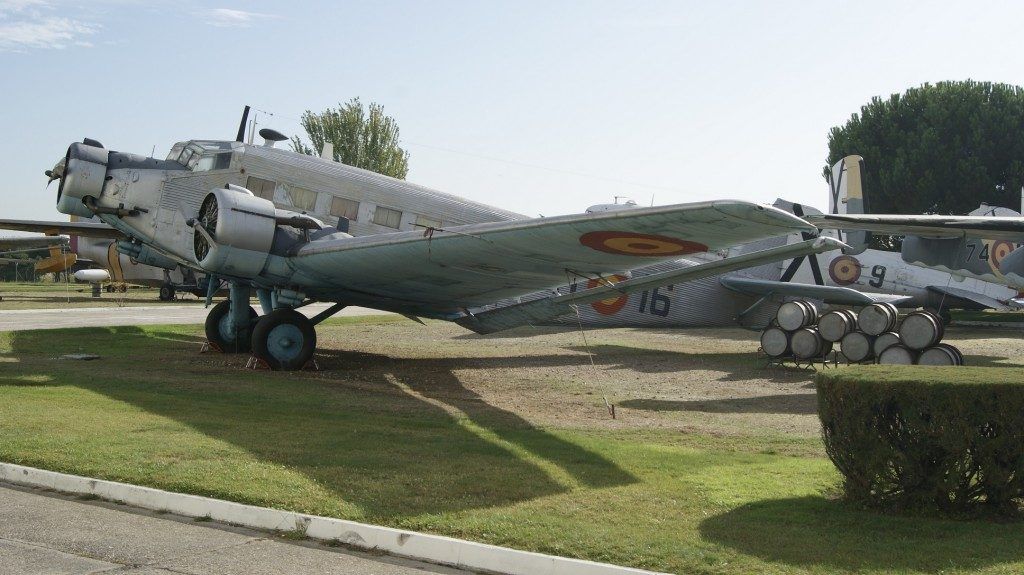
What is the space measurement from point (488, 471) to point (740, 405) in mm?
6531

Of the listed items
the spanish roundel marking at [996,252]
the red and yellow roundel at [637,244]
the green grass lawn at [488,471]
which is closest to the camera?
the green grass lawn at [488,471]

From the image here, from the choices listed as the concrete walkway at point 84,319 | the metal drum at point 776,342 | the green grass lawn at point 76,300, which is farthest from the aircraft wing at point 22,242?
the metal drum at point 776,342

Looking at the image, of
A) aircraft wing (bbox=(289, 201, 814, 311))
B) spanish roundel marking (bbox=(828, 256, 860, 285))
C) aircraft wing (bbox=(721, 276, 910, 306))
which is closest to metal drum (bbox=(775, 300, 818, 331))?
aircraft wing (bbox=(721, 276, 910, 306))

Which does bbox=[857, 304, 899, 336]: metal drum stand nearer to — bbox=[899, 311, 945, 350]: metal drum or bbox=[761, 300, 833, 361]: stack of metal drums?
bbox=[899, 311, 945, 350]: metal drum

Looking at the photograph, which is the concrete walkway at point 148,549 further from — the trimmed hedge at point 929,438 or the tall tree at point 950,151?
the tall tree at point 950,151

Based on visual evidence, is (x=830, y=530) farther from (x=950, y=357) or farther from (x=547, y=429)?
(x=950, y=357)

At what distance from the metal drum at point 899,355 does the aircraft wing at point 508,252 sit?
253 inches

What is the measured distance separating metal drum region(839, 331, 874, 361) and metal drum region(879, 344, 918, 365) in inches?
23.6

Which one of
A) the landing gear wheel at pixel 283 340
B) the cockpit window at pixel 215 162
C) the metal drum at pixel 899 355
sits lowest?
the landing gear wheel at pixel 283 340

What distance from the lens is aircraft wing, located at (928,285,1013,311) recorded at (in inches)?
1304

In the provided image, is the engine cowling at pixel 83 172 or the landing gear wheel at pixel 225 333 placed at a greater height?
the engine cowling at pixel 83 172

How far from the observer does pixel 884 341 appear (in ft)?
55.7

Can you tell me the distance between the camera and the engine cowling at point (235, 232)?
46.7 feet

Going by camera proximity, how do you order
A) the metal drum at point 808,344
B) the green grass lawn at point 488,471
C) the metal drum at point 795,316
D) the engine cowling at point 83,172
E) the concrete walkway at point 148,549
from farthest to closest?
the metal drum at point 795,316, the metal drum at point 808,344, the engine cowling at point 83,172, the green grass lawn at point 488,471, the concrete walkway at point 148,549
